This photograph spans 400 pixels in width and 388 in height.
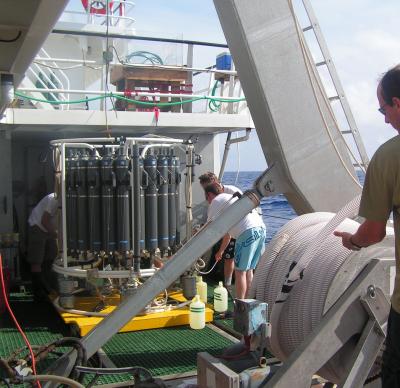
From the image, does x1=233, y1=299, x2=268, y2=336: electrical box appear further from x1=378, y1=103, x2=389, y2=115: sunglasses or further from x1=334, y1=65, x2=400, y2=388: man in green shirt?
x1=378, y1=103, x2=389, y2=115: sunglasses

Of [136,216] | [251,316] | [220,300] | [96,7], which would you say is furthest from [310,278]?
[96,7]

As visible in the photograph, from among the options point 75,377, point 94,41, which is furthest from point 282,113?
point 94,41

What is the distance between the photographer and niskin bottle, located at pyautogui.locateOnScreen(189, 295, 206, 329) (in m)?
6.09

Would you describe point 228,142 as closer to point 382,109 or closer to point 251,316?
point 251,316

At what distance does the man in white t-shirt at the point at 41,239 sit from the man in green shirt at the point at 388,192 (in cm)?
555

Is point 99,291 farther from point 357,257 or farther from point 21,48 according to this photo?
point 357,257

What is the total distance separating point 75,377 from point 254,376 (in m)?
1.16

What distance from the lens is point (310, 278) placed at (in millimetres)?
3113

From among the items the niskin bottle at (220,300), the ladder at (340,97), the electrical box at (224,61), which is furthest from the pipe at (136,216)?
the electrical box at (224,61)

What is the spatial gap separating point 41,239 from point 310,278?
19.1 ft

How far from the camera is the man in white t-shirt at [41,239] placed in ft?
25.3

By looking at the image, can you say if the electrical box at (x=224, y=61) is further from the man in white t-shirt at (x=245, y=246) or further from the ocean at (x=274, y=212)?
the man in white t-shirt at (x=245, y=246)

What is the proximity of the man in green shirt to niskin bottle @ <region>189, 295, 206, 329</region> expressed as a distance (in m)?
3.74

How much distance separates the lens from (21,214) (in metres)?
9.51
